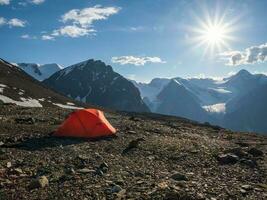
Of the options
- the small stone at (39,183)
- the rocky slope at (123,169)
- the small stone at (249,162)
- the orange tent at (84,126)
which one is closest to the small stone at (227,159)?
the rocky slope at (123,169)

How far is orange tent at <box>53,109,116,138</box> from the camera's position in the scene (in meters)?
29.4

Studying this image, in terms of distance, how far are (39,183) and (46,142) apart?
1021cm

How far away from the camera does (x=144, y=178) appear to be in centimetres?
1795

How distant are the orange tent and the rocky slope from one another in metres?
1.31

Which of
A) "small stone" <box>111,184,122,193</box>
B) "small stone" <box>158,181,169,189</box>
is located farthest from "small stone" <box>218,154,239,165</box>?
"small stone" <box>111,184,122,193</box>

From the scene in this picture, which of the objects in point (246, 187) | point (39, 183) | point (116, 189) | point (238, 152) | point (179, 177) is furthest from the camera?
point (238, 152)

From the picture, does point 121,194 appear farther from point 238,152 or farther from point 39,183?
point 238,152

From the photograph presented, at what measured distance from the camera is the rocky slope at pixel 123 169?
1564 centimetres

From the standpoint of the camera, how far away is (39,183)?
1595cm

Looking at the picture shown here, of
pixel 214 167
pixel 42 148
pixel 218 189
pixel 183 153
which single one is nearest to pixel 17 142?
pixel 42 148

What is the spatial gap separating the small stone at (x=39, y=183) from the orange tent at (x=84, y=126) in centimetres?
1277

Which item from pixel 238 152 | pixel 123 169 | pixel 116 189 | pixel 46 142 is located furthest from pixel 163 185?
pixel 46 142

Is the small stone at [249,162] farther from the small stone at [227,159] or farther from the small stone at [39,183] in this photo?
the small stone at [39,183]

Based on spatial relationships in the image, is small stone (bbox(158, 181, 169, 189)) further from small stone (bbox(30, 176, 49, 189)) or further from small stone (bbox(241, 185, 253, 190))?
small stone (bbox(30, 176, 49, 189))
